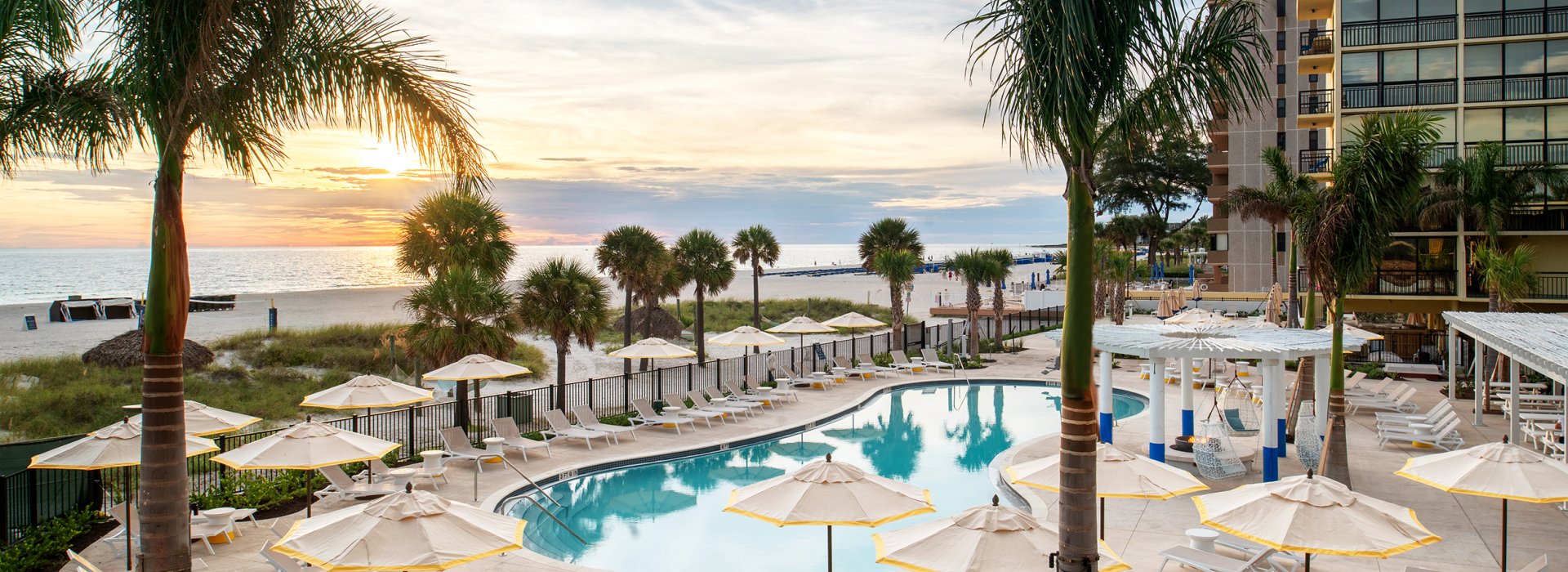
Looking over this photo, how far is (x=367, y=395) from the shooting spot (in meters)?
14.8

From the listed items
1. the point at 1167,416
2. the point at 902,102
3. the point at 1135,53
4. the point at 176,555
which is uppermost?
the point at 902,102

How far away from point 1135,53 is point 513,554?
892cm

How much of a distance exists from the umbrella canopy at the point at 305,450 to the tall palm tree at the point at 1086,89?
8.46 metres

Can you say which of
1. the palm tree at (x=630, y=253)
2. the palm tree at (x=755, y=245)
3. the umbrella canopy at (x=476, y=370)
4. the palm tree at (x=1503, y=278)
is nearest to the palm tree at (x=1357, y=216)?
the palm tree at (x=1503, y=278)

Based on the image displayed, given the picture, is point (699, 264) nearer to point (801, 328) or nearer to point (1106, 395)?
point (801, 328)

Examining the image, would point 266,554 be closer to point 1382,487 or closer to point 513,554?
point 513,554

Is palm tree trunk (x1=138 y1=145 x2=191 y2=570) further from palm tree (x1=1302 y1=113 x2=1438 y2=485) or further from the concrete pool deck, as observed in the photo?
palm tree (x1=1302 y1=113 x2=1438 y2=485)

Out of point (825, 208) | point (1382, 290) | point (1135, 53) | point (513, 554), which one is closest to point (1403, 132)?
point (1135, 53)

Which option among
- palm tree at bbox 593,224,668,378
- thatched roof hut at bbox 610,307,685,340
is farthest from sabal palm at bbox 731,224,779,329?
palm tree at bbox 593,224,668,378

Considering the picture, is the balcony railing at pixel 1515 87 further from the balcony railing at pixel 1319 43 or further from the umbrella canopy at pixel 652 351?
the umbrella canopy at pixel 652 351

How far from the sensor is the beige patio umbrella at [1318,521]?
789 centimetres

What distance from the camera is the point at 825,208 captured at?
101250mm

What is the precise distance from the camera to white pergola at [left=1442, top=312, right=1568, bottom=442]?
11106mm

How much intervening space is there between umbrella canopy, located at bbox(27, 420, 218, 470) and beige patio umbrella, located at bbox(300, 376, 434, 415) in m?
3.84
